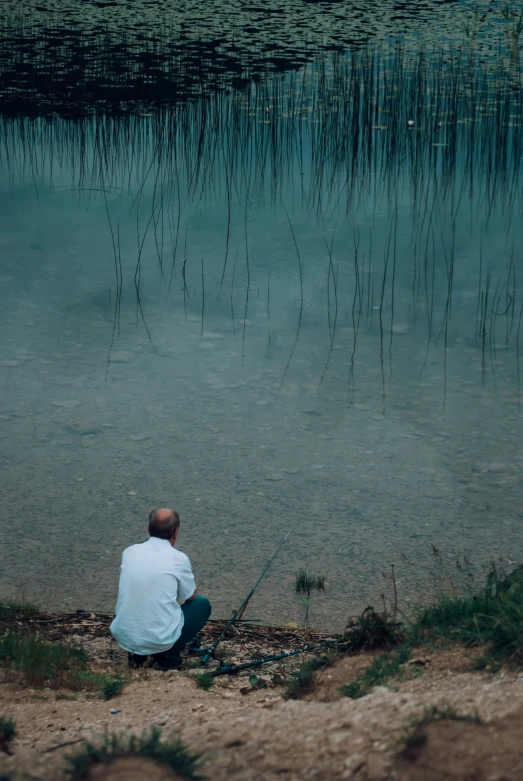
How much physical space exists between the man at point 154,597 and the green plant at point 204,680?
27 cm

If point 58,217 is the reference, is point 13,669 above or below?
below

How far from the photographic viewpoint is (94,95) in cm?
1164

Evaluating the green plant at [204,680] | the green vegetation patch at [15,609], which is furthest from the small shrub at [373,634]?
the green vegetation patch at [15,609]

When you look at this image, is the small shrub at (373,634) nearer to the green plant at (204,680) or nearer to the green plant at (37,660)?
the green plant at (204,680)

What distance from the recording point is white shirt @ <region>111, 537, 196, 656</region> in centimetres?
351

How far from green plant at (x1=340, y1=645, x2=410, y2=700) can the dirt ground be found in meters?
0.05

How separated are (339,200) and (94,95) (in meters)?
4.69

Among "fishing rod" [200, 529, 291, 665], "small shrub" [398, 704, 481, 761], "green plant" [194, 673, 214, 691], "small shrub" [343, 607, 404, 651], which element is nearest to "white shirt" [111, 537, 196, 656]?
"fishing rod" [200, 529, 291, 665]

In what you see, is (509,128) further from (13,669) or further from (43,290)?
(13,669)

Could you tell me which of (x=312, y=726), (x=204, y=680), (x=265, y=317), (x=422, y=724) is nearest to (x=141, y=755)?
(x=312, y=726)

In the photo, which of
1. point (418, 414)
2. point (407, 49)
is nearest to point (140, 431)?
point (418, 414)

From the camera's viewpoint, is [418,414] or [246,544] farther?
[418,414]

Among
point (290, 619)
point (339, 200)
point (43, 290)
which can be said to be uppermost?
point (339, 200)

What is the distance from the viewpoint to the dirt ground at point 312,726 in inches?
80.7
